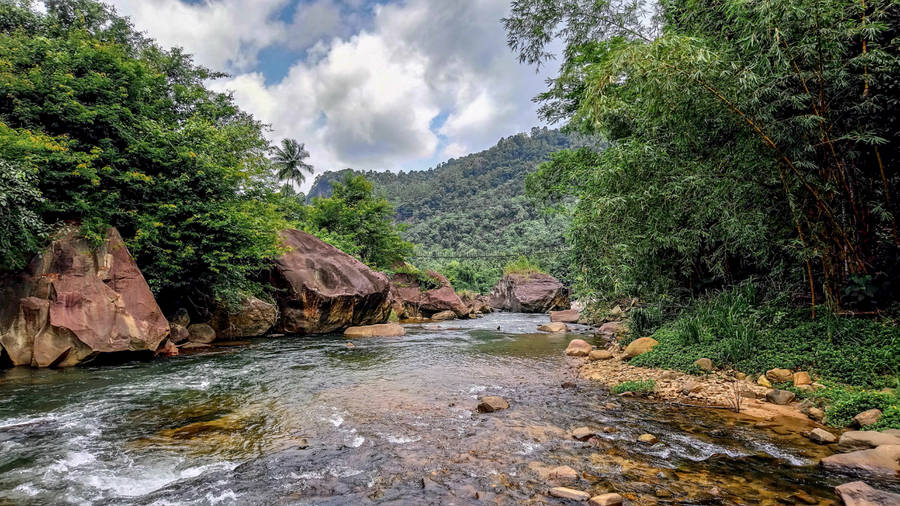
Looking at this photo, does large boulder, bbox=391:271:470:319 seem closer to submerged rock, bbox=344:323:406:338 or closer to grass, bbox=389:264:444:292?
grass, bbox=389:264:444:292

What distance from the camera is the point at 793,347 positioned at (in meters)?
6.86

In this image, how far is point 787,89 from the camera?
6.00 meters

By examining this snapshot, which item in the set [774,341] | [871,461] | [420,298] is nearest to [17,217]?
[871,461]

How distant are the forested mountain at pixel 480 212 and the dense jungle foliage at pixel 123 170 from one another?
723 inches

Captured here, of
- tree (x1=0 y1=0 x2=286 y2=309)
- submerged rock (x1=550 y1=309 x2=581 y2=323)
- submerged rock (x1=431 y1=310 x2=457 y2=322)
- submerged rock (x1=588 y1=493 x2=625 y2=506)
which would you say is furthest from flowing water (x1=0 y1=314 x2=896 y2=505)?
submerged rock (x1=431 y1=310 x2=457 y2=322)

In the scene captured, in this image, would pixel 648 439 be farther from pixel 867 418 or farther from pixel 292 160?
pixel 292 160

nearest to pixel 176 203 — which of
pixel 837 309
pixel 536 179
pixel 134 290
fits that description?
pixel 134 290

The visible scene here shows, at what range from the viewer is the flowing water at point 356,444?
362cm

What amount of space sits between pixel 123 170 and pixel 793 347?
51.4 feet

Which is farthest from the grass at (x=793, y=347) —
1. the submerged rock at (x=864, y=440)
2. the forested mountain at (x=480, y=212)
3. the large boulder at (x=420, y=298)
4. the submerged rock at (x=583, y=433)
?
the forested mountain at (x=480, y=212)

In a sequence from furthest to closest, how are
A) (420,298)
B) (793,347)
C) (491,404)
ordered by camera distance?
(420,298) < (793,347) < (491,404)

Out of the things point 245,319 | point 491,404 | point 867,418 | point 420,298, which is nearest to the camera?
point 867,418

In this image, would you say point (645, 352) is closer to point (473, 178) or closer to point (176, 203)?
point (176, 203)

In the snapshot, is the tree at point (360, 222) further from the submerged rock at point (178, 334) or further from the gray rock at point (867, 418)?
the gray rock at point (867, 418)
